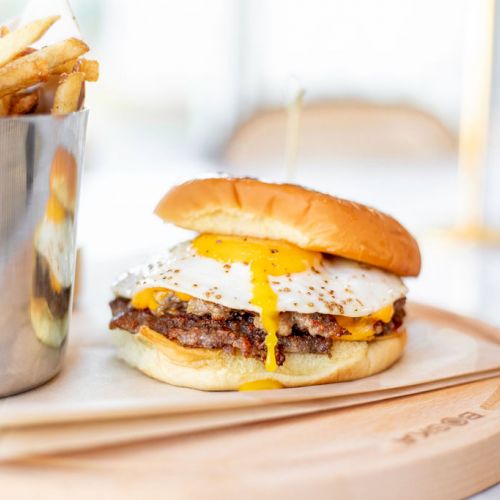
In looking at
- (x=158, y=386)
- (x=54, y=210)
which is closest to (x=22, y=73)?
(x=54, y=210)

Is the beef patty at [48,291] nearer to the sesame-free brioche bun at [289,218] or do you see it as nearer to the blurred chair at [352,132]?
the sesame-free brioche bun at [289,218]

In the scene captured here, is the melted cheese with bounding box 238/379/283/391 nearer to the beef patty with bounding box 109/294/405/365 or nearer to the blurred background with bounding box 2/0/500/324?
the beef patty with bounding box 109/294/405/365

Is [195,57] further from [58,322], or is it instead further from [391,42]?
[58,322]

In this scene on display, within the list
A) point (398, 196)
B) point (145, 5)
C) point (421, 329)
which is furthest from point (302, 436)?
point (145, 5)

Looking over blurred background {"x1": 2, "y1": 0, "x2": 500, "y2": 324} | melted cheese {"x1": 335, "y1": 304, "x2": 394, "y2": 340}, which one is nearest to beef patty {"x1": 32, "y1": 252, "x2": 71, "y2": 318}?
melted cheese {"x1": 335, "y1": 304, "x2": 394, "y2": 340}

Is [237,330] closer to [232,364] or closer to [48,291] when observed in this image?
[232,364]
